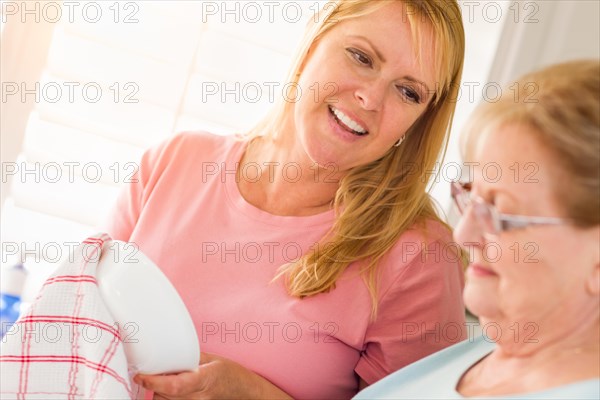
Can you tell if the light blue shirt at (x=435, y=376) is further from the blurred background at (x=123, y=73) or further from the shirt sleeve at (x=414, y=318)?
the blurred background at (x=123, y=73)

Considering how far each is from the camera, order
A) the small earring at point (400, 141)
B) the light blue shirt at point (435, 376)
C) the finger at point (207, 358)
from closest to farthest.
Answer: the light blue shirt at point (435, 376)
the finger at point (207, 358)
the small earring at point (400, 141)

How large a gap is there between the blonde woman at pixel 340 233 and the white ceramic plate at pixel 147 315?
0.62 ft

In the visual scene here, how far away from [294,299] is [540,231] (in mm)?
605

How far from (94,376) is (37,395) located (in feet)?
0.28

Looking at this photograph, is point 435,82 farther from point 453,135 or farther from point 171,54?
point 171,54

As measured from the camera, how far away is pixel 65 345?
1085mm

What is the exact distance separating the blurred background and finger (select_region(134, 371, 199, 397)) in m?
0.63

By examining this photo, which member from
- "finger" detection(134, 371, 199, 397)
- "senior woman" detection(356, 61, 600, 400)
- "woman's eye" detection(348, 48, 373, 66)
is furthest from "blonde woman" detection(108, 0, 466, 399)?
"senior woman" detection(356, 61, 600, 400)

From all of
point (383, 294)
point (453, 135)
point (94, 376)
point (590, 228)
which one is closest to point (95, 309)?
point (94, 376)

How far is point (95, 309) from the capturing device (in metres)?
1.08

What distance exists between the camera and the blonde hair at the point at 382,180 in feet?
4.50

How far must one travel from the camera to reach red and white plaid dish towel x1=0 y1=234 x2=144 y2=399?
1.06m

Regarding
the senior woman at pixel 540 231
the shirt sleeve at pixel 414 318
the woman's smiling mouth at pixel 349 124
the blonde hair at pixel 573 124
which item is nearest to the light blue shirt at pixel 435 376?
the senior woman at pixel 540 231

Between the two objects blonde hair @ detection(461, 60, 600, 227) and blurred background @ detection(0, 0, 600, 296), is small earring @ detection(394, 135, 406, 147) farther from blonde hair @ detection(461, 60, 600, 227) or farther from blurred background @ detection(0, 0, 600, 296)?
blonde hair @ detection(461, 60, 600, 227)
